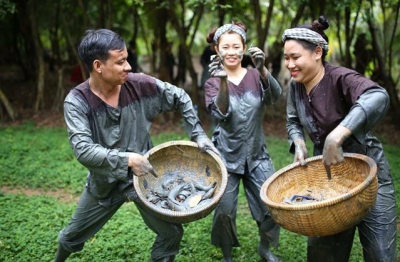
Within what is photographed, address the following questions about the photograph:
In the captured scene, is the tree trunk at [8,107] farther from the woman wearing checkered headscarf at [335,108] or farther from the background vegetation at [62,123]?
the woman wearing checkered headscarf at [335,108]

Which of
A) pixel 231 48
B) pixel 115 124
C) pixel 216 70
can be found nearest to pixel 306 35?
pixel 216 70

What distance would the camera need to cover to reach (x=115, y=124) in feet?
11.9

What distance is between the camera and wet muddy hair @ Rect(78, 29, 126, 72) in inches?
133

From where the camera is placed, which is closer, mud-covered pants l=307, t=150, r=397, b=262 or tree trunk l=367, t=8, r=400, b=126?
mud-covered pants l=307, t=150, r=397, b=262

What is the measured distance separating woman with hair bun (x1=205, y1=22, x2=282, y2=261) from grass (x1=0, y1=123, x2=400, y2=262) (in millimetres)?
552

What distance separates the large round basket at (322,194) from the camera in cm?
274

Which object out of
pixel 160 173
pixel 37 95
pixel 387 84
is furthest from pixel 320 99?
pixel 37 95

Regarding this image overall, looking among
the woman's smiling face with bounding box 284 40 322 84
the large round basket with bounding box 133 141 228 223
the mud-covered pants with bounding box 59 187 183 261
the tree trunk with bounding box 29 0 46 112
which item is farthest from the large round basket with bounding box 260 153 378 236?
the tree trunk with bounding box 29 0 46 112

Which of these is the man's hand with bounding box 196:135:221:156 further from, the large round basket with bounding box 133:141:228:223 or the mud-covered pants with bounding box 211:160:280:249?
the mud-covered pants with bounding box 211:160:280:249

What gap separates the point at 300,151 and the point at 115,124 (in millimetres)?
1400

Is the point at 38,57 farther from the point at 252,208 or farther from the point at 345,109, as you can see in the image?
the point at 345,109

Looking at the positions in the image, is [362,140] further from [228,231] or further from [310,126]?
[228,231]

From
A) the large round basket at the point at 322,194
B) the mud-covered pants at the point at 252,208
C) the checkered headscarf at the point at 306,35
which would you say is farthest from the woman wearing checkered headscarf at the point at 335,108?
the mud-covered pants at the point at 252,208

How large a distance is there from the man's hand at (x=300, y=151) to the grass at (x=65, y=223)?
4.96 feet
